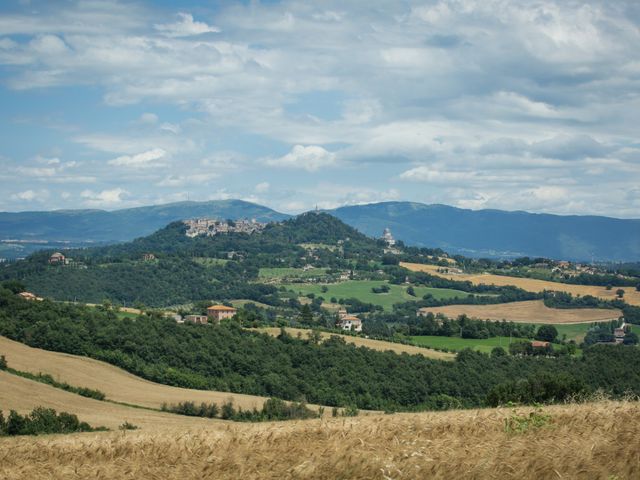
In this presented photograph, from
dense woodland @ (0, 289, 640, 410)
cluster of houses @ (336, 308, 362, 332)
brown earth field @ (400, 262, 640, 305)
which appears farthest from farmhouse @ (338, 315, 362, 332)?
brown earth field @ (400, 262, 640, 305)

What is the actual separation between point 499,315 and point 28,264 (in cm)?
11690

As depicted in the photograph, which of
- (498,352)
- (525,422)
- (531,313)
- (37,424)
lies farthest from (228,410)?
(531,313)

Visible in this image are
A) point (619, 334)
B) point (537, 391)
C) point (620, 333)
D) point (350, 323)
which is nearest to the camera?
point (537, 391)

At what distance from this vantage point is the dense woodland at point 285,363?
2744 inches

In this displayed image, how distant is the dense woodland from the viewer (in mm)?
69688

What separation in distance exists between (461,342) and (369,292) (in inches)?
3032

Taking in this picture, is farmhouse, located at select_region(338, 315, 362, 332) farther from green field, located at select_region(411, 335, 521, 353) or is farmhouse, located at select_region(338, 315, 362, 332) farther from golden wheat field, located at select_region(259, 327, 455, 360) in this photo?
golden wheat field, located at select_region(259, 327, 455, 360)

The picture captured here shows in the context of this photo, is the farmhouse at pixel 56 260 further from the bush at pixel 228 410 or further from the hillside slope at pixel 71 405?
the bush at pixel 228 410

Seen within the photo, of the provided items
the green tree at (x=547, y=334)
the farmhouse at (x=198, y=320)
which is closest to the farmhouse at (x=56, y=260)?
the farmhouse at (x=198, y=320)

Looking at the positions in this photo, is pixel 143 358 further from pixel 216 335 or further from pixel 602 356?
pixel 602 356

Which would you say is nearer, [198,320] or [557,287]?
[198,320]

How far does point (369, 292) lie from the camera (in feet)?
600

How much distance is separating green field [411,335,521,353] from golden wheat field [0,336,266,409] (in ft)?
146

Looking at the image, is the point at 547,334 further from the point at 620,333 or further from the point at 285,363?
the point at 285,363
